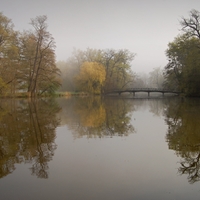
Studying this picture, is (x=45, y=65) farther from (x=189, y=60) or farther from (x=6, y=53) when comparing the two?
(x=189, y=60)

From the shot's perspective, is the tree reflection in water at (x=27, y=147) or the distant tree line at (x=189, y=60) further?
the distant tree line at (x=189, y=60)

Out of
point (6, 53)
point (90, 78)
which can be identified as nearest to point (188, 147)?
point (6, 53)

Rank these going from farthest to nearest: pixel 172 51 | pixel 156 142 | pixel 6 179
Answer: pixel 172 51
pixel 156 142
pixel 6 179

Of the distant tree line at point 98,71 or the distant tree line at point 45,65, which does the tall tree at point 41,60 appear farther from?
the distant tree line at point 98,71

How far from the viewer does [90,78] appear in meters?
49.6

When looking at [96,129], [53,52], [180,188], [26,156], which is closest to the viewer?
[180,188]

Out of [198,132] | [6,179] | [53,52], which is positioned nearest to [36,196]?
[6,179]

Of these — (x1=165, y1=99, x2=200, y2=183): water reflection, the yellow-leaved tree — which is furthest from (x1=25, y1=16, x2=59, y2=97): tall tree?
(x1=165, y1=99, x2=200, y2=183): water reflection

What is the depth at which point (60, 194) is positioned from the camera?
397cm

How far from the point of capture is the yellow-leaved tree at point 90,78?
49.1 m

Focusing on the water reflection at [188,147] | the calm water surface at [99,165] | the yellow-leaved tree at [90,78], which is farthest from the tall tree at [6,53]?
the water reflection at [188,147]

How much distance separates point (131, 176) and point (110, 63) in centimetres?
5783

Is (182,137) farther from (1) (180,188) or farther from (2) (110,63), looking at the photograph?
(2) (110,63)

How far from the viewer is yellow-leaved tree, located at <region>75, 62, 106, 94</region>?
49062 mm
